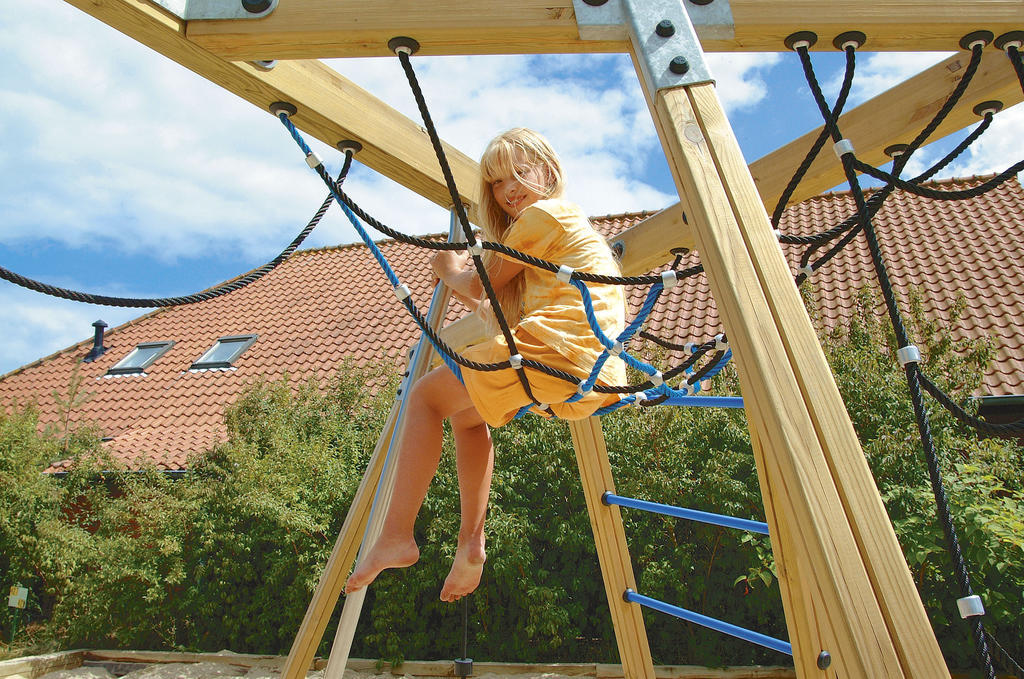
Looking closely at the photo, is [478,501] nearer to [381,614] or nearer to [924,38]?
[924,38]

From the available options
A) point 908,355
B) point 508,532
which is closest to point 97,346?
point 508,532

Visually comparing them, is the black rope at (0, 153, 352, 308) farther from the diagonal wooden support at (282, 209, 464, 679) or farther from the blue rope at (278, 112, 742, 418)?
the diagonal wooden support at (282, 209, 464, 679)

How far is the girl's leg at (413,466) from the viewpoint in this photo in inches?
72.4

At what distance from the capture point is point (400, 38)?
56.0 inches

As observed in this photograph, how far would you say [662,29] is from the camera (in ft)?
4.37

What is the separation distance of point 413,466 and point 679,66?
1099 millimetres

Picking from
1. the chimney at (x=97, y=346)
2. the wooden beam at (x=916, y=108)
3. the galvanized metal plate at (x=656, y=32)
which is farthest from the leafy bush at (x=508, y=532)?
the chimney at (x=97, y=346)

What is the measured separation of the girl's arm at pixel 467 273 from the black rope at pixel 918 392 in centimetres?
74

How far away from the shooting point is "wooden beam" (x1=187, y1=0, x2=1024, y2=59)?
138cm

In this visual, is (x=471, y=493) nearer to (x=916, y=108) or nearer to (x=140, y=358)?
(x=916, y=108)

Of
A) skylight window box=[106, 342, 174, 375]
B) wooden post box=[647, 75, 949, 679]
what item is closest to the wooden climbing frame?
wooden post box=[647, 75, 949, 679]

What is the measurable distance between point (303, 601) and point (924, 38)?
5372 millimetres

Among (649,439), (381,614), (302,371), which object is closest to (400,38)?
(649,439)

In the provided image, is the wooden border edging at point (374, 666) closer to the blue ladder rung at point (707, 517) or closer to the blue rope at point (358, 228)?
the blue ladder rung at point (707, 517)
